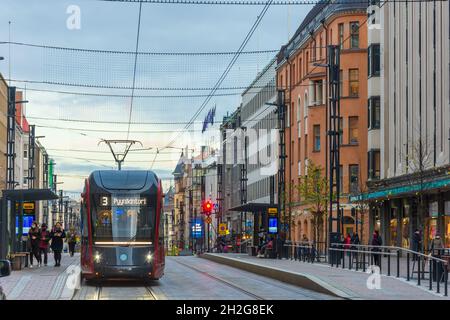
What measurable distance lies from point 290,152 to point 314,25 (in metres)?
10.5

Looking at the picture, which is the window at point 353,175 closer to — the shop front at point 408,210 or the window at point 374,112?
the shop front at point 408,210

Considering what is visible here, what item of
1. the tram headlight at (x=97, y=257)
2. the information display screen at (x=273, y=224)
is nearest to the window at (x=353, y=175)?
the information display screen at (x=273, y=224)

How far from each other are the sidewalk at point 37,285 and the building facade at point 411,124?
16901mm

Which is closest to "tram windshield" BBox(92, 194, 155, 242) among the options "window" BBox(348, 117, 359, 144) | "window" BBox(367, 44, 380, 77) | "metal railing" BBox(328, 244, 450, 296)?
"metal railing" BBox(328, 244, 450, 296)

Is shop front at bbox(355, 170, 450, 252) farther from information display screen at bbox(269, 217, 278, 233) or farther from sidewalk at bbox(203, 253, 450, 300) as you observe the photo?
sidewalk at bbox(203, 253, 450, 300)

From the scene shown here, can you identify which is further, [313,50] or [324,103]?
[313,50]

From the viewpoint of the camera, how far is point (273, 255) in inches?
2126

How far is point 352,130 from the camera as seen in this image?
75125mm

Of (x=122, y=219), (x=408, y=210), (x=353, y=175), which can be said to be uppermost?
(x=353, y=175)

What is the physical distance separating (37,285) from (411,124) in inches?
1280

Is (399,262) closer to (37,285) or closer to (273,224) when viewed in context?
(37,285)

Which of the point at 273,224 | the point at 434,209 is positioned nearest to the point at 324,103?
the point at 273,224
